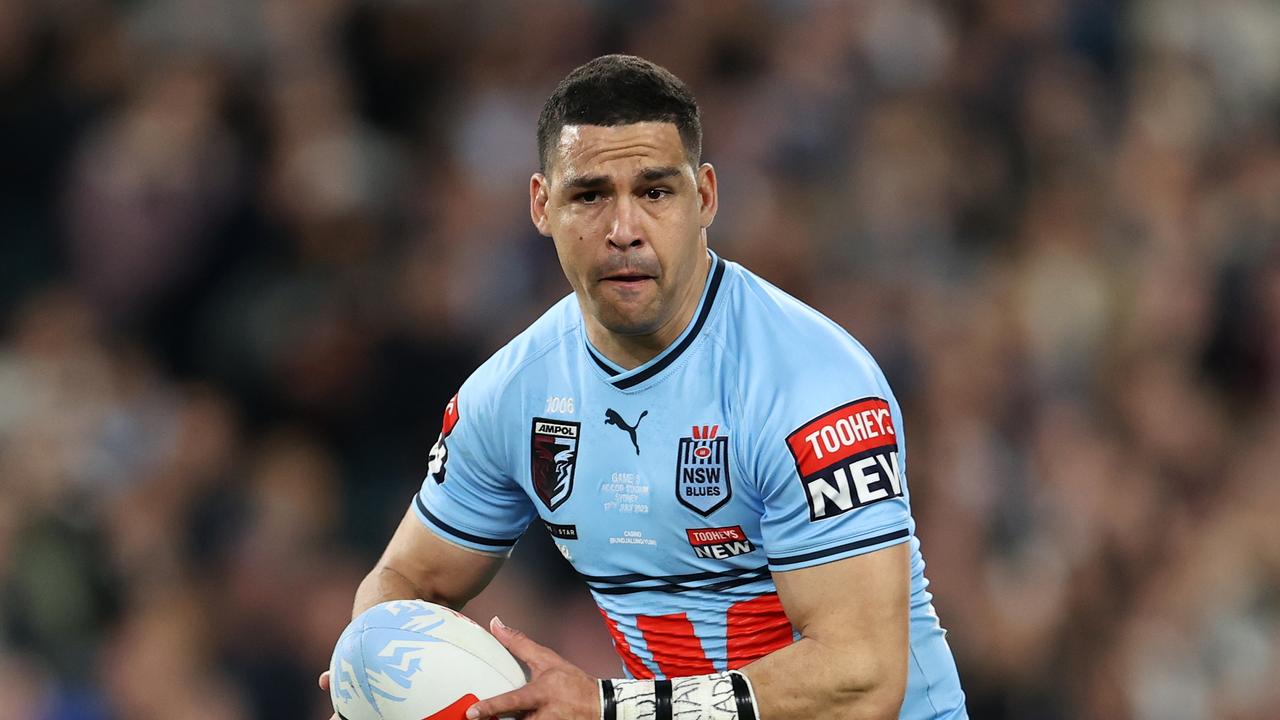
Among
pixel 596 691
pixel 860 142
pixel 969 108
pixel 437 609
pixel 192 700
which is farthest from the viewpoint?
pixel 969 108

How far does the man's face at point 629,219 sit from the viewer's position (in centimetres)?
416

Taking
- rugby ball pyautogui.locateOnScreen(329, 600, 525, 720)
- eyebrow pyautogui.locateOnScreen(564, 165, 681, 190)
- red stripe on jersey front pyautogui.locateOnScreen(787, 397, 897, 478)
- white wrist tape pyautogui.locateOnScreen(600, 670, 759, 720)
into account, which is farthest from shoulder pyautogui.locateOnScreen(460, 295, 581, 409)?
white wrist tape pyautogui.locateOnScreen(600, 670, 759, 720)

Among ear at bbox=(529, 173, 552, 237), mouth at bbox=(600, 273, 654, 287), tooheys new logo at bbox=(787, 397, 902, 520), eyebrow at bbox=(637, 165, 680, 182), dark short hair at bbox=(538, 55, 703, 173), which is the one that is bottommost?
tooheys new logo at bbox=(787, 397, 902, 520)

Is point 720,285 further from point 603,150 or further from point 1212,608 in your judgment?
point 1212,608

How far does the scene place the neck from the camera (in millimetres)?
4324

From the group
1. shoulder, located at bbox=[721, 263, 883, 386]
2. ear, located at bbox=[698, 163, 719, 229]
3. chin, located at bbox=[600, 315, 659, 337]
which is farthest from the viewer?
ear, located at bbox=[698, 163, 719, 229]

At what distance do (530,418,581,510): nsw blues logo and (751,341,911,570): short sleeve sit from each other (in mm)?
529

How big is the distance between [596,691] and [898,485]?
0.83 metres

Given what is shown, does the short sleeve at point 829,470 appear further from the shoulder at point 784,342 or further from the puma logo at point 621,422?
the puma logo at point 621,422

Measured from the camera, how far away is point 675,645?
4453 mm

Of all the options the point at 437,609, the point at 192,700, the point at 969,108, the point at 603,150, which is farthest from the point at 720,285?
the point at 969,108

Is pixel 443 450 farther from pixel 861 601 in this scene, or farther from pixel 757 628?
pixel 861 601

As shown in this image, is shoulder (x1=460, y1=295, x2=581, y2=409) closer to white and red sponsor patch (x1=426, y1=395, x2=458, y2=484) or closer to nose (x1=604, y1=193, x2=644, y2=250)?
white and red sponsor patch (x1=426, y1=395, x2=458, y2=484)

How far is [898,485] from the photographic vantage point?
407cm
